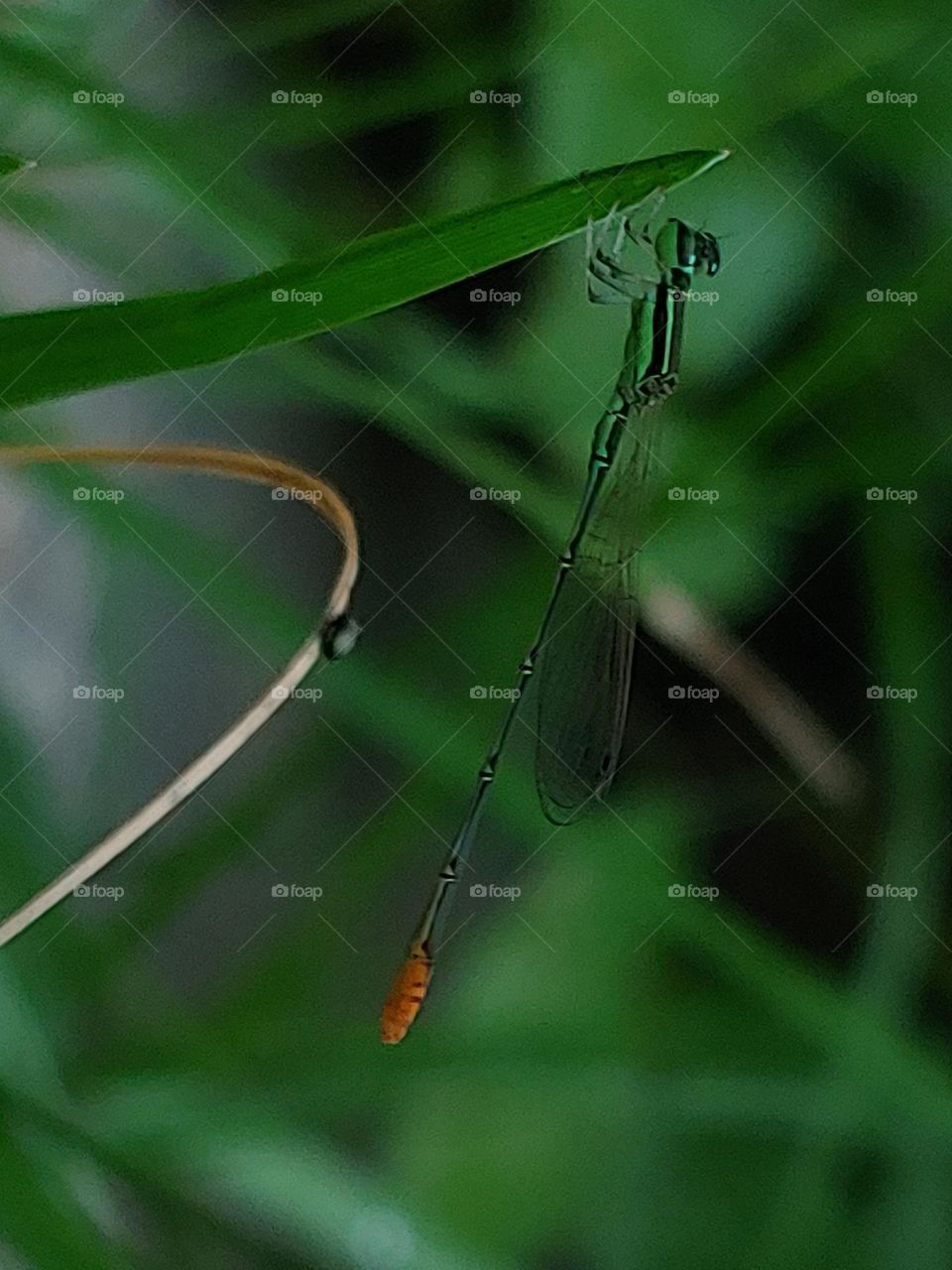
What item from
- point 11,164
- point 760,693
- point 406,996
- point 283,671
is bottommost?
point 406,996

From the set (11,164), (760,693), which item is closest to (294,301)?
(11,164)

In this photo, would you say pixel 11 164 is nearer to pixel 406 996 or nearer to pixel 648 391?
pixel 648 391

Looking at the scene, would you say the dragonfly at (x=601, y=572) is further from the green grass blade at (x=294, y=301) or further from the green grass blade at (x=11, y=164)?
the green grass blade at (x=11, y=164)

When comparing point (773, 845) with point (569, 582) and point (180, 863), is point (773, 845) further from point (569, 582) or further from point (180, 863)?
point (180, 863)

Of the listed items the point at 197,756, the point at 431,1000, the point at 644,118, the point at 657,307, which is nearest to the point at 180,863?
the point at 197,756

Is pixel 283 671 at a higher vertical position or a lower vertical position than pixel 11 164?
lower

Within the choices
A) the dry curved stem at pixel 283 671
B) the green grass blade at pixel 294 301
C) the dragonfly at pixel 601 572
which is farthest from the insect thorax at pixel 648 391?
the dry curved stem at pixel 283 671

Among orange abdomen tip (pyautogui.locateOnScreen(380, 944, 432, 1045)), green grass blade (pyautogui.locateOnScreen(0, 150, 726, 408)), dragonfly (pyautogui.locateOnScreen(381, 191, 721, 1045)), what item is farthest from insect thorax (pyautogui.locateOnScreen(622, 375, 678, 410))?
orange abdomen tip (pyautogui.locateOnScreen(380, 944, 432, 1045))
